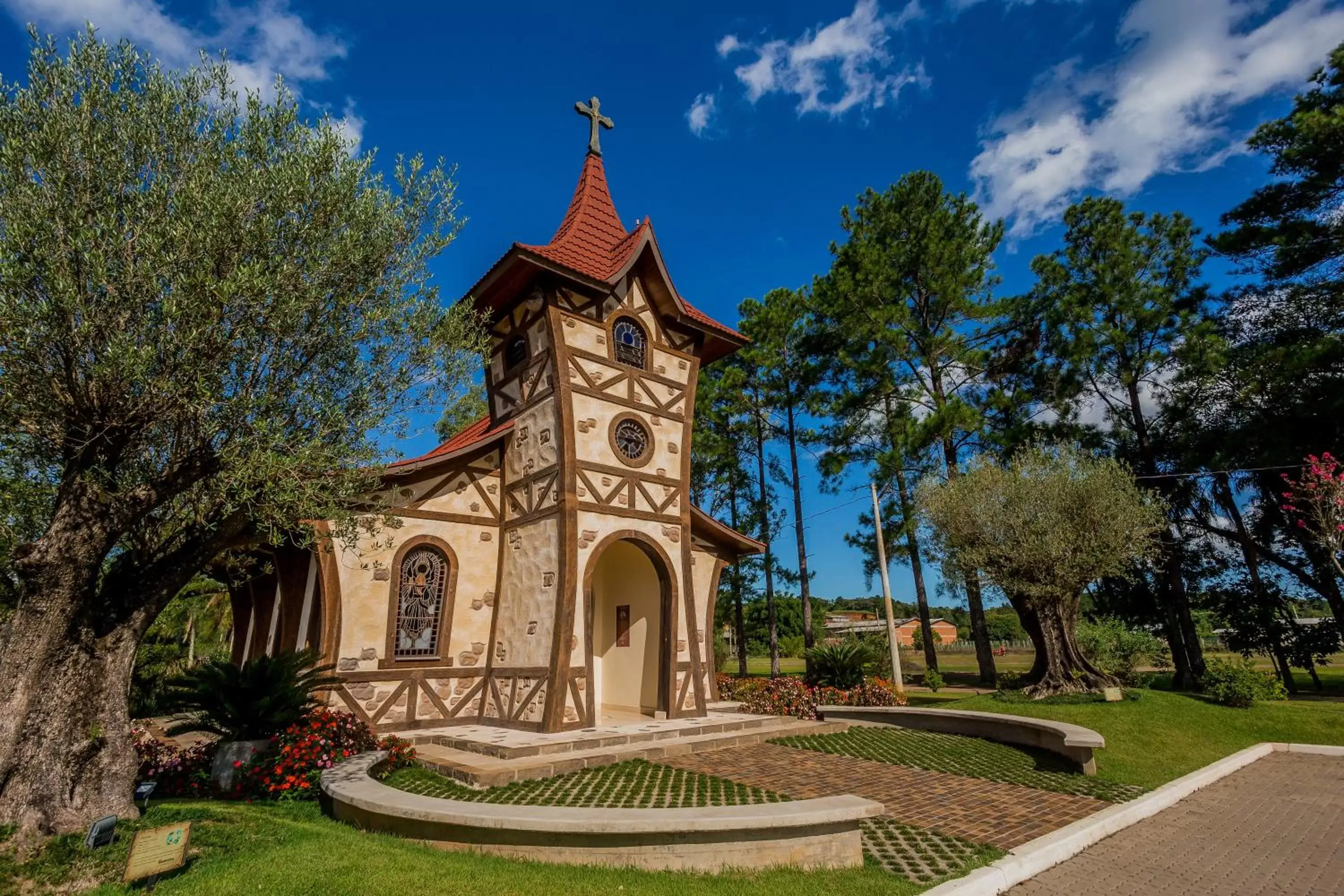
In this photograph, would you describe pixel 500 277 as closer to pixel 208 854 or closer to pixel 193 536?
pixel 193 536

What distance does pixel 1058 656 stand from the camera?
14336mm

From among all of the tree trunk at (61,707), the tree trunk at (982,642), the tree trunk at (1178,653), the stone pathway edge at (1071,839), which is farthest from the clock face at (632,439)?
the tree trunk at (1178,653)

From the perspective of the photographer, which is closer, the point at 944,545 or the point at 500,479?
the point at 500,479

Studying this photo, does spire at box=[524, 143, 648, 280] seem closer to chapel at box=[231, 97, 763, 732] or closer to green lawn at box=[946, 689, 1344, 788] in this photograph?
chapel at box=[231, 97, 763, 732]

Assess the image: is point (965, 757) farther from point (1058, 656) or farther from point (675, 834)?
point (675, 834)

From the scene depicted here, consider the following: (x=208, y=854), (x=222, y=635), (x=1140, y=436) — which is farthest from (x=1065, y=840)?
(x=222, y=635)

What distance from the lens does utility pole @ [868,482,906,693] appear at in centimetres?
1720

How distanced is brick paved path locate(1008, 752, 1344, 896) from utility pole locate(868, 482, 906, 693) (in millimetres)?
8818

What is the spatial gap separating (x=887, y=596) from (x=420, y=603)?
41.7 feet

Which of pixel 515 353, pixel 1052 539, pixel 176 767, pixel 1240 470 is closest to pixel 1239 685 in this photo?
pixel 1052 539

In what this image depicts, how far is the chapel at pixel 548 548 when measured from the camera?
1085 centimetres

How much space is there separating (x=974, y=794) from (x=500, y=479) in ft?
32.6

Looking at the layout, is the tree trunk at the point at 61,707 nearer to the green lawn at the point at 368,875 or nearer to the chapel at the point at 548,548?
the green lawn at the point at 368,875

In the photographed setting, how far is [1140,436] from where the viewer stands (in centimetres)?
2100
